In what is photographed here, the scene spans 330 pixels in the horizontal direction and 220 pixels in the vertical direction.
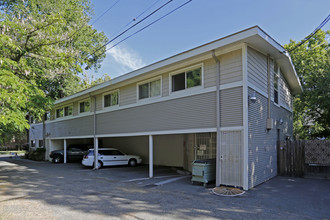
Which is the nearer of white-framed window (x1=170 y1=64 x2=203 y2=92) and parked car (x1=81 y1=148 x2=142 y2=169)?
white-framed window (x1=170 y1=64 x2=203 y2=92)

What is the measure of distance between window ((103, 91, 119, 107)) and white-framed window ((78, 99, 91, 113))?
83.9 inches

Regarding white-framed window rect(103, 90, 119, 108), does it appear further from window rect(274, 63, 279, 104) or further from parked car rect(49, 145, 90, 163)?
window rect(274, 63, 279, 104)

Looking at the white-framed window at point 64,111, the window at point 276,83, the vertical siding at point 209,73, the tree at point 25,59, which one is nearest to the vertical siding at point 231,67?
the vertical siding at point 209,73

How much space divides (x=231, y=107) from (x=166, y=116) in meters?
3.30

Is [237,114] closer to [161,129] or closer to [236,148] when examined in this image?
[236,148]

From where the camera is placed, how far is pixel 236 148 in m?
8.14

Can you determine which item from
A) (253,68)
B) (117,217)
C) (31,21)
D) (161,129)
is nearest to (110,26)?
(31,21)

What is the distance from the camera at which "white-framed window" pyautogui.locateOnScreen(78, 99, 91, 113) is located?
1677cm

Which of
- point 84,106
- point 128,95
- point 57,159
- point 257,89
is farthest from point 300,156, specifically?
point 57,159

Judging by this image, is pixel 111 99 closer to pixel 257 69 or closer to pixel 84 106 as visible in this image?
pixel 84 106

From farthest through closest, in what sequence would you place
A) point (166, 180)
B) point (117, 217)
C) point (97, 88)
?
1. point (97, 88)
2. point (166, 180)
3. point (117, 217)

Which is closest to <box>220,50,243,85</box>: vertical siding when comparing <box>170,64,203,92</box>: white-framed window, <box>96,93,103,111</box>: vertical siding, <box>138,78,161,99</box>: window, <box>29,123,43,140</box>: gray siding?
<box>170,64,203,92</box>: white-framed window

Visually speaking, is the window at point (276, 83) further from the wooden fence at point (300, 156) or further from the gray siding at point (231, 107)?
the gray siding at point (231, 107)

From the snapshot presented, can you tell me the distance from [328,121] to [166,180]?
14.8 meters
